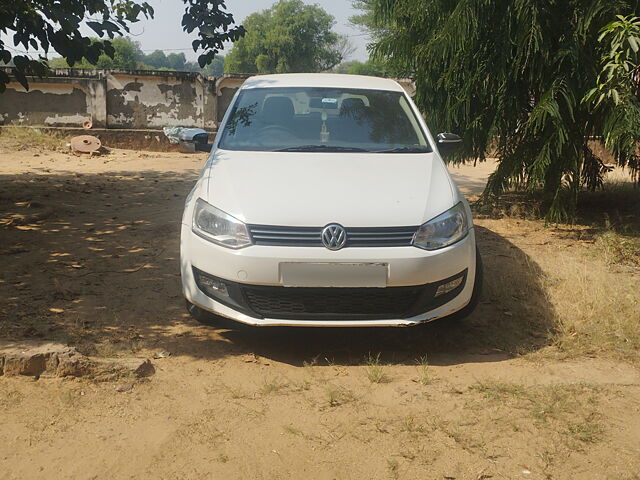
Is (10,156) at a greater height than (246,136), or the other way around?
(246,136)

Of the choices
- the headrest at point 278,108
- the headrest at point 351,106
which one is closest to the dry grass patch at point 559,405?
the headrest at point 351,106

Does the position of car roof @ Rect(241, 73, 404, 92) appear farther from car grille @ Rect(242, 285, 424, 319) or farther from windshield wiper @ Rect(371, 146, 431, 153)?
car grille @ Rect(242, 285, 424, 319)

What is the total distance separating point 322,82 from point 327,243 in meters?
2.13

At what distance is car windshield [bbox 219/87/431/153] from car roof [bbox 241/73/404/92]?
6cm

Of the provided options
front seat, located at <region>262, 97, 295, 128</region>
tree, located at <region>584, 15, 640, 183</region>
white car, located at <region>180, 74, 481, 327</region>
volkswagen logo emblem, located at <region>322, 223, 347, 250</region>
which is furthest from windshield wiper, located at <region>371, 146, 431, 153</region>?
tree, located at <region>584, 15, 640, 183</region>

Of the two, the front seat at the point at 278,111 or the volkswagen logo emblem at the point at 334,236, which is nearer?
the volkswagen logo emblem at the point at 334,236

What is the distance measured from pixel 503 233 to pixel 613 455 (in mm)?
4559

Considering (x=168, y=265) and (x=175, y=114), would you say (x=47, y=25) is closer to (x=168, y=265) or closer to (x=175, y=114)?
(x=168, y=265)

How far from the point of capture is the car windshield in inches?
193

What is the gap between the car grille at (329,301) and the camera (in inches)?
153

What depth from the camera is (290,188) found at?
4.11 m

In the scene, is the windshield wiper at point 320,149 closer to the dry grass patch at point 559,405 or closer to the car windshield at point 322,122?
the car windshield at point 322,122

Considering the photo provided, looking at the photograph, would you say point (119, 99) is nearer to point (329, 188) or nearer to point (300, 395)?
point (329, 188)

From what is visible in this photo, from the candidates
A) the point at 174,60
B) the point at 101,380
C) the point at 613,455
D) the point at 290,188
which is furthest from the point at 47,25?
the point at 174,60
